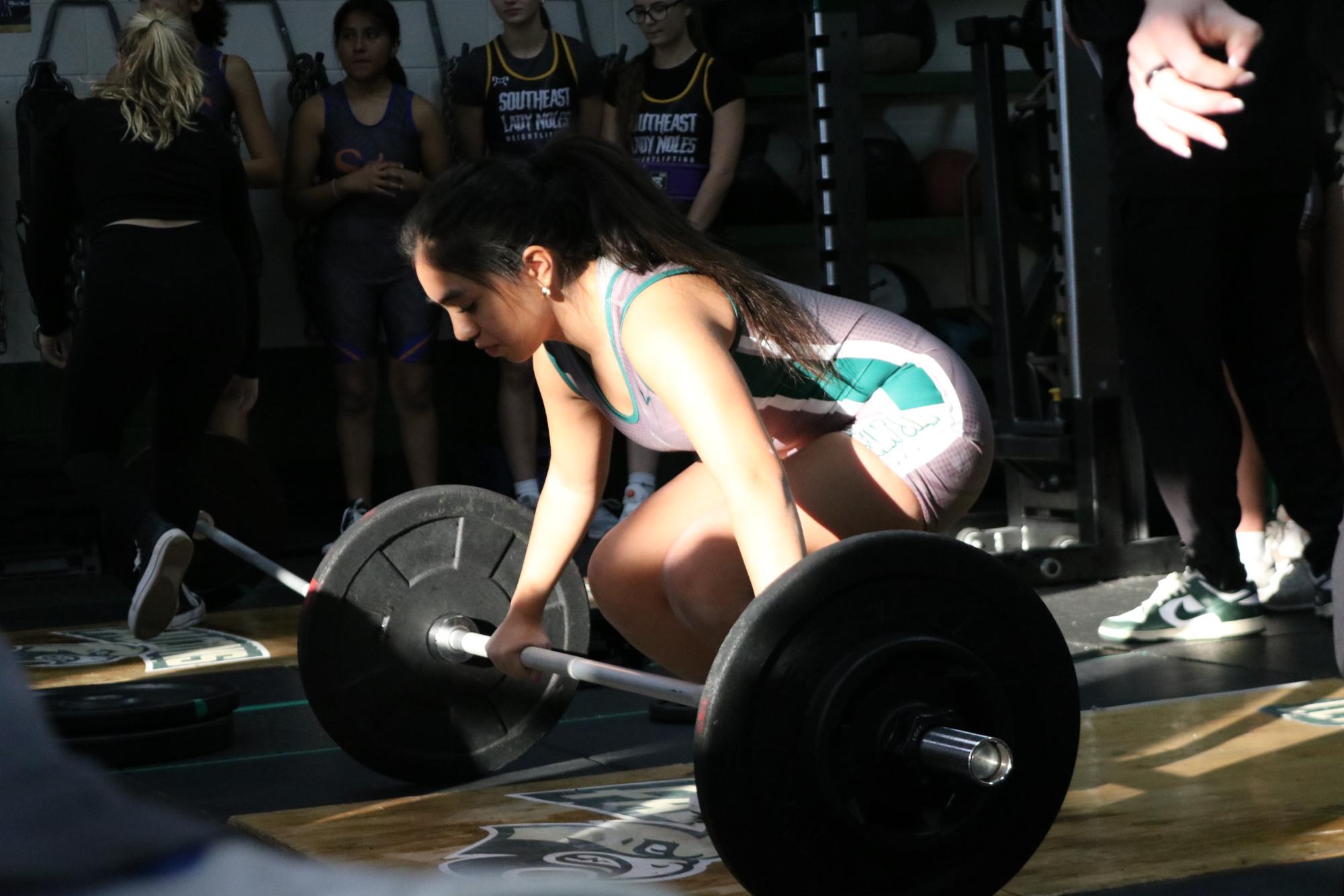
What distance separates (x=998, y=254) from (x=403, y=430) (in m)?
1.64

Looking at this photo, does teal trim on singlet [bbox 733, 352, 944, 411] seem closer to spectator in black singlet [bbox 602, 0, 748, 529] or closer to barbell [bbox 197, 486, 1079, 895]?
barbell [bbox 197, 486, 1079, 895]

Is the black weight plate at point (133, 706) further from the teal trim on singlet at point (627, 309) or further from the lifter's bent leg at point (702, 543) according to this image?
the teal trim on singlet at point (627, 309)

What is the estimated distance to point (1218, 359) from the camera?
2.94 metres

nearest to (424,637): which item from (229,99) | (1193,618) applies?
(1193,618)

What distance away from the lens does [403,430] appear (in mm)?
4398

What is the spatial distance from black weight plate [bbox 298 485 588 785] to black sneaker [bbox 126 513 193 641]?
817 mm

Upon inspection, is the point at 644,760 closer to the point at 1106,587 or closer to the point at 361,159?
the point at 1106,587

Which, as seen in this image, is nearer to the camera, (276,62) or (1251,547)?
(1251,547)

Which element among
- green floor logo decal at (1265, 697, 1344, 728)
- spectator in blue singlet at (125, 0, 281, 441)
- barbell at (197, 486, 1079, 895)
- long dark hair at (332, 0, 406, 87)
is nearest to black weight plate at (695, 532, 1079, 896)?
barbell at (197, 486, 1079, 895)

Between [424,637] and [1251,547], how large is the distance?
1.83 m

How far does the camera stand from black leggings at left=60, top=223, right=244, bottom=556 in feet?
10.2

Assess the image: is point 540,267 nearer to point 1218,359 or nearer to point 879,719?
point 879,719

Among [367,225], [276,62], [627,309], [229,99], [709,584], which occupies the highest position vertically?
[276,62]

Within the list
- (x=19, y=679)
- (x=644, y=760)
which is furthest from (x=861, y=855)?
(x=19, y=679)
